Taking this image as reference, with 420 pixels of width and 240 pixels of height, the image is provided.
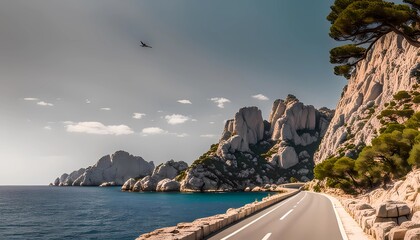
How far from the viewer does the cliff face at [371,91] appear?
95.0 metres

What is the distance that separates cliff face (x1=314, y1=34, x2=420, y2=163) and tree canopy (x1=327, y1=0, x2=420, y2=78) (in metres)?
74.3

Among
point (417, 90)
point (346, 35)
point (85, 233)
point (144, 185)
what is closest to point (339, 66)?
point (346, 35)

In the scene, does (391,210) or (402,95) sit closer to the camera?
(391,210)

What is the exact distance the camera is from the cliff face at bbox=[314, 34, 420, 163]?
95000 millimetres

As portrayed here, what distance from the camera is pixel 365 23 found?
17.6 metres

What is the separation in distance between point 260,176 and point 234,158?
18.2 metres

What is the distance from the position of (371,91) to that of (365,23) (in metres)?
117

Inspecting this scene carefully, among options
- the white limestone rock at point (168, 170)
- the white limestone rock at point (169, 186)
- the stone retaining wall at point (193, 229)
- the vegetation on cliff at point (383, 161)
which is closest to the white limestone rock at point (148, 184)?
the white limestone rock at point (168, 170)

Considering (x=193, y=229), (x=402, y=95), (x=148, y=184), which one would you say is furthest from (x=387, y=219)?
(x=148, y=184)

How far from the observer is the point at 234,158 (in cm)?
18012

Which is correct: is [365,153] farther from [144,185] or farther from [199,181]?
[144,185]

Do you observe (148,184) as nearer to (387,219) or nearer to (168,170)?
(168,170)

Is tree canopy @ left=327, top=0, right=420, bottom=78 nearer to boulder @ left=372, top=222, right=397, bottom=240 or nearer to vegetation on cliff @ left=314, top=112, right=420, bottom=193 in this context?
boulder @ left=372, top=222, right=397, bottom=240

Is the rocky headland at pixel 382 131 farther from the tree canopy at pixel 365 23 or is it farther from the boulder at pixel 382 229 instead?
the tree canopy at pixel 365 23
